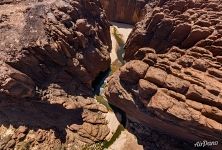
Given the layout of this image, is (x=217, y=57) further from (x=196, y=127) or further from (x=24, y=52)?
(x=24, y=52)

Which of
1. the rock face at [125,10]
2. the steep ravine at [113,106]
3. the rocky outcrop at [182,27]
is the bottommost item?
the steep ravine at [113,106]

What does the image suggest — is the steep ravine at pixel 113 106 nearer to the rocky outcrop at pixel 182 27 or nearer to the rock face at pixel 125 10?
the rock face at pixel 125 10

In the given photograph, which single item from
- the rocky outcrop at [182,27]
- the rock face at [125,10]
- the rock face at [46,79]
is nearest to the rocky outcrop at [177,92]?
the rocky outcrop at [182,27]

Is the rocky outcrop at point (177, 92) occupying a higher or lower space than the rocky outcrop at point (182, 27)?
lower

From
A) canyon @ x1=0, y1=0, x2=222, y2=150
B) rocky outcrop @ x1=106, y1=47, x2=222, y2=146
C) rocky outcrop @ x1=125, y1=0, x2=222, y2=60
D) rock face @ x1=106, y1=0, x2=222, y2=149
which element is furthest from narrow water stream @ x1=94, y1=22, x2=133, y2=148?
rocky outcrop @ x1=125, y1=0, x2=222, y2=60

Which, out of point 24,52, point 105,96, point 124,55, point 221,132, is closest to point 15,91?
point 24,52

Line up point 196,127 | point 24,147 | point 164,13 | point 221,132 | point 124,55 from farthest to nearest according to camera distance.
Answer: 1. point 124,55
2. point 164,13
3. point 24,147
4. point 196,127
5. point 221,132
